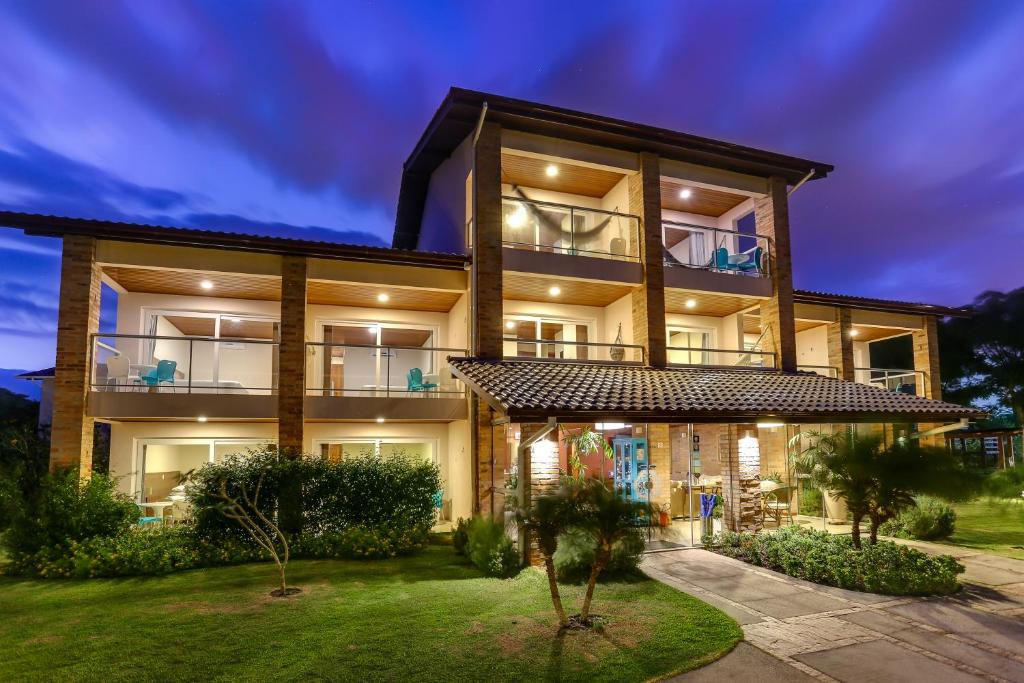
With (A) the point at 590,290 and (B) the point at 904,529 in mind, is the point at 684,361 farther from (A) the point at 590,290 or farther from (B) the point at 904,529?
(B) the point at 904,529

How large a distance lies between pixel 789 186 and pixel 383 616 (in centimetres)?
1541

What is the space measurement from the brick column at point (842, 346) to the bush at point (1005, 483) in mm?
7679

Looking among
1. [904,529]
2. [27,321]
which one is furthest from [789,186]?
[27,321]

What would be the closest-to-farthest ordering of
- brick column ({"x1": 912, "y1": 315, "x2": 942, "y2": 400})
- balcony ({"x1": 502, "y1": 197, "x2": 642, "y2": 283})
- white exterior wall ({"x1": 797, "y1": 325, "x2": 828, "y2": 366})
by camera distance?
balcony ({"x1": 502, "y1": 197, "x2": 642, "y2": 283}) → brick column ({"x1": 912, "y1": 315, "x2": 942, "y2": 400}) → white exterior wall ({"x1": 797, "y1": 325, "x2": 828, "y2": 366})

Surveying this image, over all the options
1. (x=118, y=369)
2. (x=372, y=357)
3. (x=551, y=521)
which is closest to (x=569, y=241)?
(x=372, y=357)

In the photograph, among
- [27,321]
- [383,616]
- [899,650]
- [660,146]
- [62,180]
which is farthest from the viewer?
[62,180]

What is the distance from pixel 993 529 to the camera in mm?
14500

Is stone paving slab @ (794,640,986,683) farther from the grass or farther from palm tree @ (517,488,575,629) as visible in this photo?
palm tree @ (517,488,575,629)

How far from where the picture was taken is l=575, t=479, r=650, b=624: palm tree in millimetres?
7012

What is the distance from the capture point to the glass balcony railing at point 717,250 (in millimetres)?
15852

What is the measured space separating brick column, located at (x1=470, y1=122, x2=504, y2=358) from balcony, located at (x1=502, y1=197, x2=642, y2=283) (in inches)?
14.3

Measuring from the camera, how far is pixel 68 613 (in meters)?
7.82

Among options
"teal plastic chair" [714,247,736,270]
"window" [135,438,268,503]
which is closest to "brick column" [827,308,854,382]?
"teal plastic chair" [714,247,736,270]

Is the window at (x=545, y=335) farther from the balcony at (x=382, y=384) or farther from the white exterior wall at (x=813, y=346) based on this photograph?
the white exterior wall at (x=813, y=346)
